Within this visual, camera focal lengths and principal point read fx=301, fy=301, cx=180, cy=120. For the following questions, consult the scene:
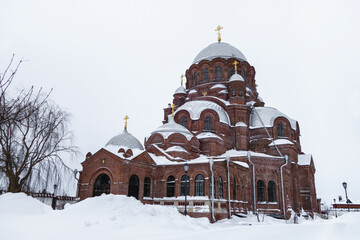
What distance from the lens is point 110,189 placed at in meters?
21.9

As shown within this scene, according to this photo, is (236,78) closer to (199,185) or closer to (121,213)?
(199,185)

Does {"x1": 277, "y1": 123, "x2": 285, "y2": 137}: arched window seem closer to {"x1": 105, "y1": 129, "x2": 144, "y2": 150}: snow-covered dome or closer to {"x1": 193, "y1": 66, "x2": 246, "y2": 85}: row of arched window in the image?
{"x1": 193, "y1": 66, "x2": 246, "y2": 85}: row of arched window

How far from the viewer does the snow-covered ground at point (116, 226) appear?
25.5ft

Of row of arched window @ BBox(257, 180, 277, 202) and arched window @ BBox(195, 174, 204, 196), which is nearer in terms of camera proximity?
arched window @ BBox(195, 174, 204, 196)

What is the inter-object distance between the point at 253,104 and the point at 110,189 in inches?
782

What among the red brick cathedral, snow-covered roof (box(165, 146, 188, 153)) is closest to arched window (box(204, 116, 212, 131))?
the red brick cathedral

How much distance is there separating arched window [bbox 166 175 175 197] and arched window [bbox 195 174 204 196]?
Result: 83.4 inches

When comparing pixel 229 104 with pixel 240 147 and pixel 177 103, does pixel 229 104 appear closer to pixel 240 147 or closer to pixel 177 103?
pixel 240 147

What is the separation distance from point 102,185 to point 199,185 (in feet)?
23.9

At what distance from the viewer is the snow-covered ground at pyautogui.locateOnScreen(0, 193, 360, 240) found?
25.5ft

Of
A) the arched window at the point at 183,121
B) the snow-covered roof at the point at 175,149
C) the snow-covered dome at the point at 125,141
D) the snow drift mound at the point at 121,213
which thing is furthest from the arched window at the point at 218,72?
the snow drift mound at the point at 121,213

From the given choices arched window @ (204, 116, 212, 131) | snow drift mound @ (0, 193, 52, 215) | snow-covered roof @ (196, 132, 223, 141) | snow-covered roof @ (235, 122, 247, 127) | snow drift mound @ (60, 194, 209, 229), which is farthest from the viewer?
snow-covered roof @ (235, 122, 247, 127)

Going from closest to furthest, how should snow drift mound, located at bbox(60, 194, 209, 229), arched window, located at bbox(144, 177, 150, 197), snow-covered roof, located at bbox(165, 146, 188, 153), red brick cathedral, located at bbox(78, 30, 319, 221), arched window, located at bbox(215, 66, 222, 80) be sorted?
snow drift mound, located at bbox(60, 194, 209, 229)
red brick cathedral, located at bbox(78, 30, 319, 221)
arched window, located at bbox(144, 177, 150, 197)
snow-covered roof, located at bbox(165, 146, 188, 153)
arched window, located at bbox(215, 66, 222, 80)

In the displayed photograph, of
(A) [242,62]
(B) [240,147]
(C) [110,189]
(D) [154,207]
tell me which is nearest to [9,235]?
(D) [154,207]
